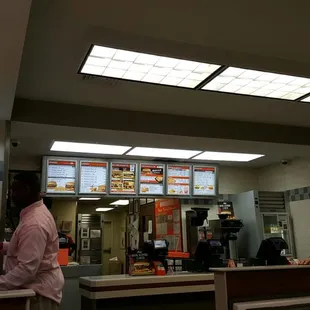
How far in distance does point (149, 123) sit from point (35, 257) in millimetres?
2680

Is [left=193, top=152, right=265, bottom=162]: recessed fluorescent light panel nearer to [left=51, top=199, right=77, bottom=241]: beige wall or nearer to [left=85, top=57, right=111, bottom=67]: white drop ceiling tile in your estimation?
[left=51, top=199, right=77, bottom=241]: beige wall

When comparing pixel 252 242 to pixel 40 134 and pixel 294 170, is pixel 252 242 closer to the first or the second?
pixel 294 170

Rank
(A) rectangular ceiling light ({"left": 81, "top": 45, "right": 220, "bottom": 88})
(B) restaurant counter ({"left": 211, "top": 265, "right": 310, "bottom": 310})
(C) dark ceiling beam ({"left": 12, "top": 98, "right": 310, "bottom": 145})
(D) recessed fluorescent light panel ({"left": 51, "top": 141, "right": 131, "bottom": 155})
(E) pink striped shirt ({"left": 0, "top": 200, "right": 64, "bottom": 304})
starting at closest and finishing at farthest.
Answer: (E) pink striped shirt ({"left": 0, "top": 200, "right": 64, "bottom": 304}) < (A) rectangular ceiling light ({"left": 81, "top": 45, "right": 220, "bottom": 88}) < (B) restaurant counter ({"left": 211, "top": 265, "right": 310, "bottom": 310}) < (C) dark ceiling beam ({"left": 12, "top": 98, "right": 310, "bottom": 145}) < (D) recessed fluorescent light panel ({"left": 51, "top": 141, "right": 131, "bottom": 155})

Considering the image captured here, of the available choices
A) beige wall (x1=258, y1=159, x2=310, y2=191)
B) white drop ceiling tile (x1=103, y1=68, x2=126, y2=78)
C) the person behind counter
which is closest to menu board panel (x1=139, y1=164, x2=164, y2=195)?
beige wall (x1=258, y1=159, x2=310, y2=191)

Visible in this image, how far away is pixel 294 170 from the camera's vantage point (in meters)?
6.93

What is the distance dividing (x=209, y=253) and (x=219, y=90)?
7.38 feet

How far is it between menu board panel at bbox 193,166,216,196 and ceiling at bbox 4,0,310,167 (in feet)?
3.70

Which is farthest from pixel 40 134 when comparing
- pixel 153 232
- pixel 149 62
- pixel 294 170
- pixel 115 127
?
pixel 294 170

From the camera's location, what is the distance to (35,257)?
2.33 m

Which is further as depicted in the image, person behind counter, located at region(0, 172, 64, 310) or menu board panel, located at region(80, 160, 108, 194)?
menu board panel, located at region(80, 160, 108, 194)

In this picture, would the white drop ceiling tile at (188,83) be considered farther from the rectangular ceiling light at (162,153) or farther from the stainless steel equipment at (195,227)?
the stainless steel equipment at (195,227)

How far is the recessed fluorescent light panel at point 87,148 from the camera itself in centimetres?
560

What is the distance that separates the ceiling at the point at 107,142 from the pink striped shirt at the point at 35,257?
2027 mm

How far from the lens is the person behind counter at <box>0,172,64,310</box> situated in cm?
232
